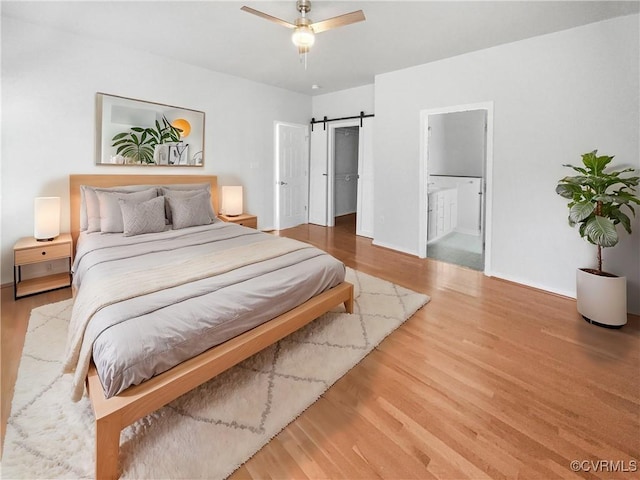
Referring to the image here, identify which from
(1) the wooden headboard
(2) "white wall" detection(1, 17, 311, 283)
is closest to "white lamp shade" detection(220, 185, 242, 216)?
(1) the wooden headboard

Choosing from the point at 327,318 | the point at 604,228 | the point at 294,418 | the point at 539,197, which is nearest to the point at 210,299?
the point at 294,418

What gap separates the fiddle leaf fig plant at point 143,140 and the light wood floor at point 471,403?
194cm

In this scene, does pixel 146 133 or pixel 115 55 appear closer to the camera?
pixel 115 55

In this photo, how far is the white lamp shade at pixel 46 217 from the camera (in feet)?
10.1

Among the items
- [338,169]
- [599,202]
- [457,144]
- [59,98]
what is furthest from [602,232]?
[338,169]

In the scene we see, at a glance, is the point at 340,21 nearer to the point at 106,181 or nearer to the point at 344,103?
the point at 106,181

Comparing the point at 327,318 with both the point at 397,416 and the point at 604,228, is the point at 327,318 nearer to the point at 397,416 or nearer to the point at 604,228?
the point at 397,416

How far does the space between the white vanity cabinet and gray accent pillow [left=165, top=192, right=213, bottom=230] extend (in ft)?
11.0

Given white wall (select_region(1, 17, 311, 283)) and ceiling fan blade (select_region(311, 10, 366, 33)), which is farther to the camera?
white wall (select_region(1, 17, 311, 283))

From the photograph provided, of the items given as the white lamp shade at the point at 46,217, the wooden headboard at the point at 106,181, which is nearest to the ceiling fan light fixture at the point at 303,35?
the wooden headboard at the point at 106,181

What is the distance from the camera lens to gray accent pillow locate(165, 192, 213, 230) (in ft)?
11.5

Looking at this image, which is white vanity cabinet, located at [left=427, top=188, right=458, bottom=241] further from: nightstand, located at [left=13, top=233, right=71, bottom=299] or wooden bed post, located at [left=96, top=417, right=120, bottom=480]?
nightstand, located at [left=13, top=233, right=71, bottom=299]

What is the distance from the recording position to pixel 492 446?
1.50 meters

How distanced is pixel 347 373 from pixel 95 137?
3.78m
